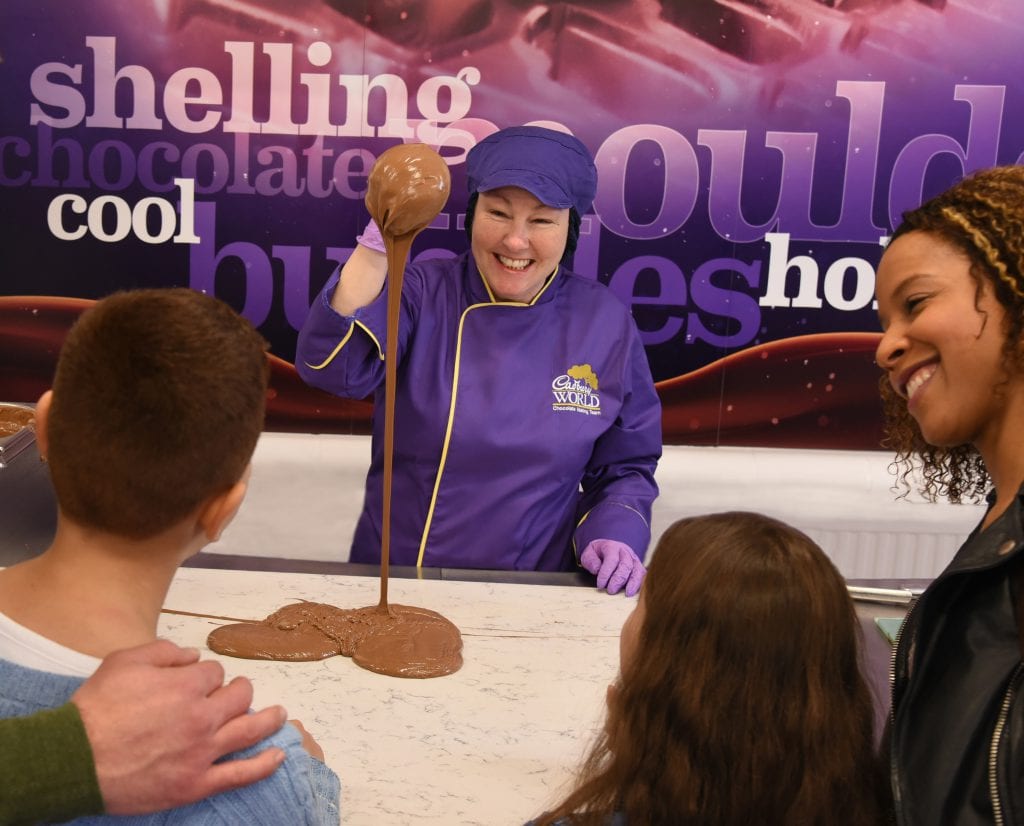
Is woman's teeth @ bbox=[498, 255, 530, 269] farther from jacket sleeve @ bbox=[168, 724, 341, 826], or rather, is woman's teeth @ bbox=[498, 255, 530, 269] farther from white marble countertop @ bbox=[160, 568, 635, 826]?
jacket sleeve @ bbox=[168, 724, 341, 826]

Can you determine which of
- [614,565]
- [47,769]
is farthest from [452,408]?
[47,769]

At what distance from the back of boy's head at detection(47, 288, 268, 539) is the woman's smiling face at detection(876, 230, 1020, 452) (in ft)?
2.26

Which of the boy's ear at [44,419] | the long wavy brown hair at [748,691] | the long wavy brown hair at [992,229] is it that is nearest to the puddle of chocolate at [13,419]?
the boy's ear at [44,419]

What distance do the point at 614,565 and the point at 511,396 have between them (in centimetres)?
44

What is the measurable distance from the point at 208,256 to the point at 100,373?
2.38m

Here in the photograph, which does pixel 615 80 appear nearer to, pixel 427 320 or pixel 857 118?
pixel 857 118

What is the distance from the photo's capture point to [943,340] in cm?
117

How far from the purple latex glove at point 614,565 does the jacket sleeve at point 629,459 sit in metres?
0.12

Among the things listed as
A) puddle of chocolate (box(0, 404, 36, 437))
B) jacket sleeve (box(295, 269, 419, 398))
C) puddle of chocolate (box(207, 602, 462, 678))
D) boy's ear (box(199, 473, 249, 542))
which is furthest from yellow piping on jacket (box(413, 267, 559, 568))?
boy's ear (box(199, 473, 249, 542))

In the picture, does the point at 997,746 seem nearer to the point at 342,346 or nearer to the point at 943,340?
the point at 943,340

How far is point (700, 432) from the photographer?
3.40m

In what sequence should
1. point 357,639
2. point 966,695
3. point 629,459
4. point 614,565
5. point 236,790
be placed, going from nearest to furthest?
point 236,790
point 966,695
point 357,639
point 614,565
point 629,459

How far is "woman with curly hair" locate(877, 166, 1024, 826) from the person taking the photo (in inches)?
41.2

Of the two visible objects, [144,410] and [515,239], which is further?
[515,239]
